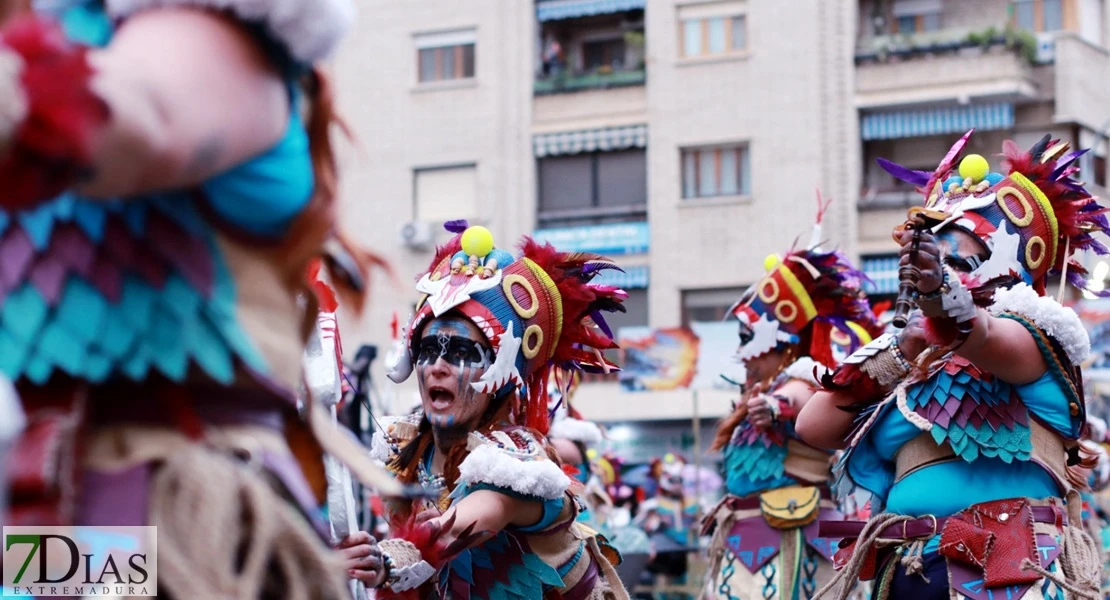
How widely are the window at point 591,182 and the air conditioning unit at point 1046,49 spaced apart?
6.40 metres

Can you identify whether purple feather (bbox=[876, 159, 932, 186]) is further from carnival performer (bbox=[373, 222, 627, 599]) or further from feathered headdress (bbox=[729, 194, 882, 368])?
feathered headdress (bbox=[729, 194, 882, 368])

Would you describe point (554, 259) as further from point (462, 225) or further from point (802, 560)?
point (802, 560)

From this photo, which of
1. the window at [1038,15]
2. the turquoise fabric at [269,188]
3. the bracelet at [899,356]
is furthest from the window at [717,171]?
the turquoise fabric at [269,188]

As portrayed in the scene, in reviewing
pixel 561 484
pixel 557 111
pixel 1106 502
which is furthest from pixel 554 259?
pixel 557 111

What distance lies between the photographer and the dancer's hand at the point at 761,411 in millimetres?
7681

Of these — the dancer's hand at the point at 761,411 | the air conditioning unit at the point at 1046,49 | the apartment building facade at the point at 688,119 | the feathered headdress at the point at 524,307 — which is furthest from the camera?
the apartment building facade at the point at 688,119

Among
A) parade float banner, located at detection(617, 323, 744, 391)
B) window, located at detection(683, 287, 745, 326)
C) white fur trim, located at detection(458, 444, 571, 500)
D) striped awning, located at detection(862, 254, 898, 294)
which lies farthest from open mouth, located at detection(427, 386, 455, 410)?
window, located at detection(683, 287, 745, 326)

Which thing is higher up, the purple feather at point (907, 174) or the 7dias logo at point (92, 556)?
the purple feather at point (907, 174)

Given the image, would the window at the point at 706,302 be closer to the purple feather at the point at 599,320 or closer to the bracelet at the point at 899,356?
the purple feather at the point at 599,320

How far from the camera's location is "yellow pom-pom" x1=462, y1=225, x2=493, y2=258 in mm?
5426

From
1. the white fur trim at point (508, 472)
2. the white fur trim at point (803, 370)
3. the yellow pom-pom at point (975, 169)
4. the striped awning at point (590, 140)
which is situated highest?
the striped awning at point (590, 140)

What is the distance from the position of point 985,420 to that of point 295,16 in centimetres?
330

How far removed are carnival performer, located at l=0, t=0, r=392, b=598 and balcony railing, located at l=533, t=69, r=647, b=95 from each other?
80.2 feet

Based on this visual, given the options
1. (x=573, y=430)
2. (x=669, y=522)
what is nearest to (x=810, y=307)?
(x=573, y=430)
